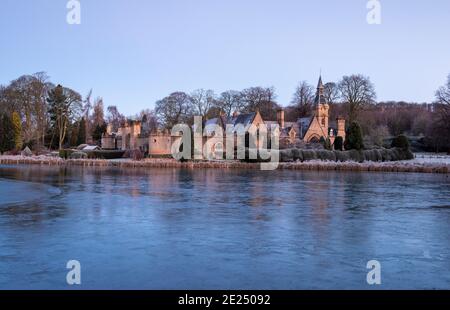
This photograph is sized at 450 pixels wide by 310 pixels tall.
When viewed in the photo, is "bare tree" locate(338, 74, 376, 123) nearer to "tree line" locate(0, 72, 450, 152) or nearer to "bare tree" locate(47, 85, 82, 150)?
"tree line" locate(0, 72, 450, 152)

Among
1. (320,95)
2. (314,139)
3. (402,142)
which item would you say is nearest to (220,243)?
(402,142)

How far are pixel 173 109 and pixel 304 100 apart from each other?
81.1 feet

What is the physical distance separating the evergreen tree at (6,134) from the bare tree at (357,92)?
A: 4660cm

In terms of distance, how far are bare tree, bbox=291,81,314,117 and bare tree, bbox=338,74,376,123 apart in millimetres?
9781

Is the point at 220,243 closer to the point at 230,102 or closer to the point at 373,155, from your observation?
the point at 373,155

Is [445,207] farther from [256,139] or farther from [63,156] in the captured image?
[63,156]

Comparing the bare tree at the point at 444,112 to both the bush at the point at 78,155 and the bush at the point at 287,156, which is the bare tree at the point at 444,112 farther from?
the bush at the point at 78,155

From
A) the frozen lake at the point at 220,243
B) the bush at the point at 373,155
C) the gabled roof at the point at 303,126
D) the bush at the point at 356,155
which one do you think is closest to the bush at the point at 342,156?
the bush at the point at 356,155

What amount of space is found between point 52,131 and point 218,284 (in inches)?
2571

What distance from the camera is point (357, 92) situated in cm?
6775

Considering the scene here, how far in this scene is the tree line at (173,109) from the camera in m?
58.9
